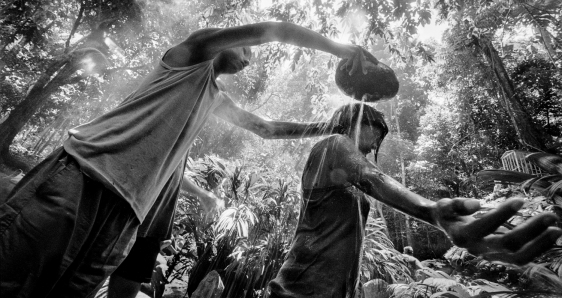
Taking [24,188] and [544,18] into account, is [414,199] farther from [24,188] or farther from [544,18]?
[544,18]

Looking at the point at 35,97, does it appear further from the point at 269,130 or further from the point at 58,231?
the point at 58,231

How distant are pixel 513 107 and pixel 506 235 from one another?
10.6 m

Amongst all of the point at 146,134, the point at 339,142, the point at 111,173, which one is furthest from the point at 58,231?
the point at 339,142

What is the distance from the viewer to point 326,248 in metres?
1.33

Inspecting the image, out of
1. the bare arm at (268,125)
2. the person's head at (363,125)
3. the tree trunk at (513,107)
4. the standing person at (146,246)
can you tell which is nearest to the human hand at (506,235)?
the person's head at (363,125)

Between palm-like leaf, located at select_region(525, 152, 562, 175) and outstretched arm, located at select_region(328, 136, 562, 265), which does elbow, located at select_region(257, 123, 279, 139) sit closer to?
outstretched arm, located at select_region(328, 136, 562, 265)

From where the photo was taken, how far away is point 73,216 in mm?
1124

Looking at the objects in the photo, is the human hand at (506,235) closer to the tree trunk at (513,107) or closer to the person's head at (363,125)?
the person's head at (363,125)

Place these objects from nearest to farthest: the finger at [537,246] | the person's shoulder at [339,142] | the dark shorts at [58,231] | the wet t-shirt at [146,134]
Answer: the finger at [537,246] → the dark shorts at [58,231] → the wet t-shirt at [146,134] → the person's shoulder at [339,142]

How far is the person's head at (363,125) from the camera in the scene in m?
1.62

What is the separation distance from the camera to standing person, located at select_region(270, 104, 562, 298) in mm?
962

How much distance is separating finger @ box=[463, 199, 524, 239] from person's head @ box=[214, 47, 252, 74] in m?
1.42

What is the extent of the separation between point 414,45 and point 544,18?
5.70 metres

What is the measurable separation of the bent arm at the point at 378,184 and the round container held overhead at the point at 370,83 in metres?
0.48
